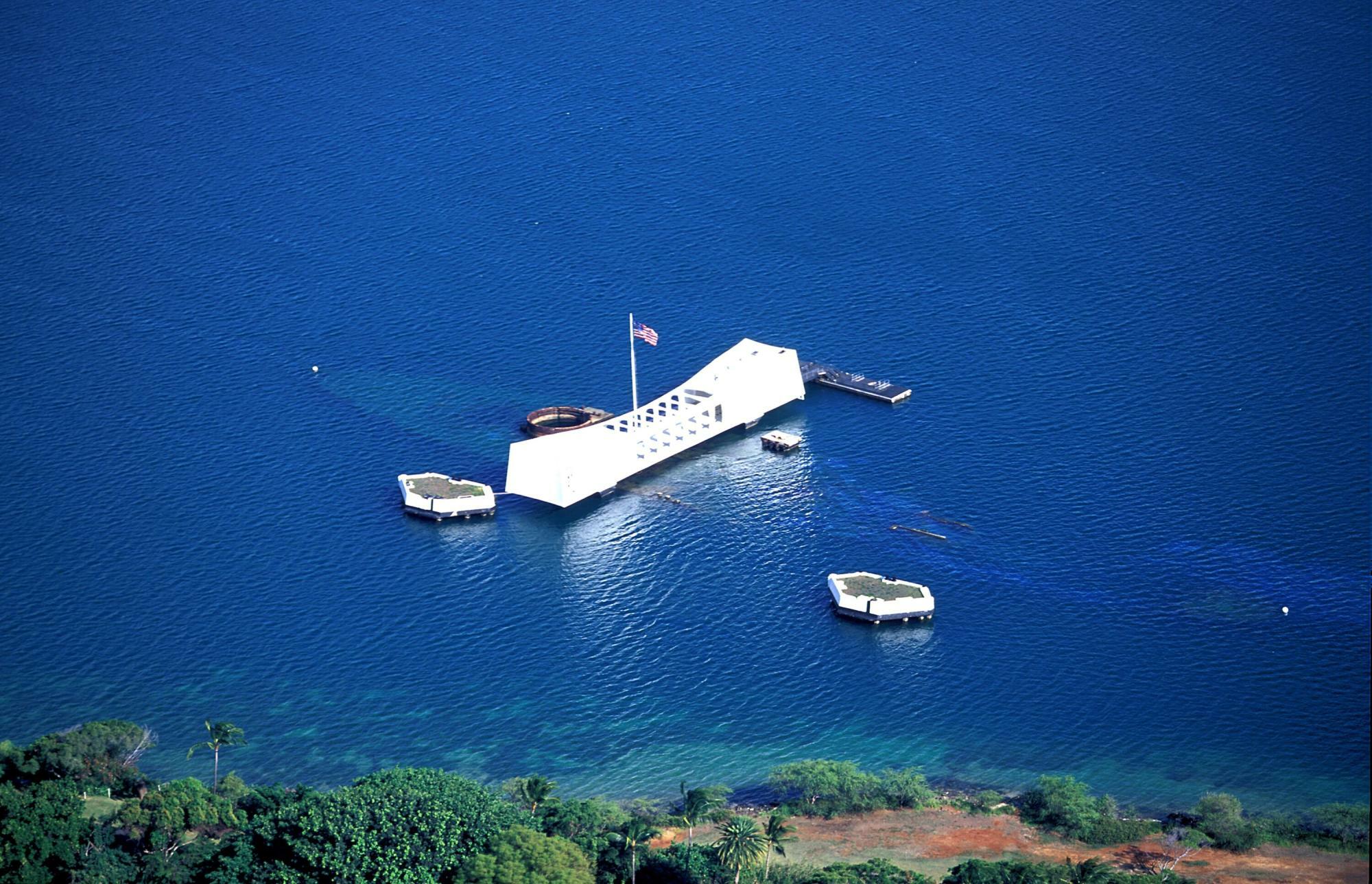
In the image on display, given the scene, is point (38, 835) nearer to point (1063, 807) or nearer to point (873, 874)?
point (873, 874)

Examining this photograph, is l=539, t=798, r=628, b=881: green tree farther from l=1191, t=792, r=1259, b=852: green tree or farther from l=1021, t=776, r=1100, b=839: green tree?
l=1191, t=792, r=1259, b=852: green tree

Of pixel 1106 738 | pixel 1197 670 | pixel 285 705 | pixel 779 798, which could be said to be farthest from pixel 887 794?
pixel 285 705

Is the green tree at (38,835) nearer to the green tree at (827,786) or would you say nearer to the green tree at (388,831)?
the green tree at (388,831)

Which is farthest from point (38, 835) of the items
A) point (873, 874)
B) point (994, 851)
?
point (994, 851)

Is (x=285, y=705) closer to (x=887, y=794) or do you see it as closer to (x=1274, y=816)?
(x=887, y=794)

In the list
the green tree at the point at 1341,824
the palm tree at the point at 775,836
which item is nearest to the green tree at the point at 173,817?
the palm tree at the point at 775,836

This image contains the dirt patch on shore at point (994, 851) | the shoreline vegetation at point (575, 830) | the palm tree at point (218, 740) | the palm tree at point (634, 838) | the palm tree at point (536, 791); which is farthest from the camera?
the palm tree at point (218, 740)
